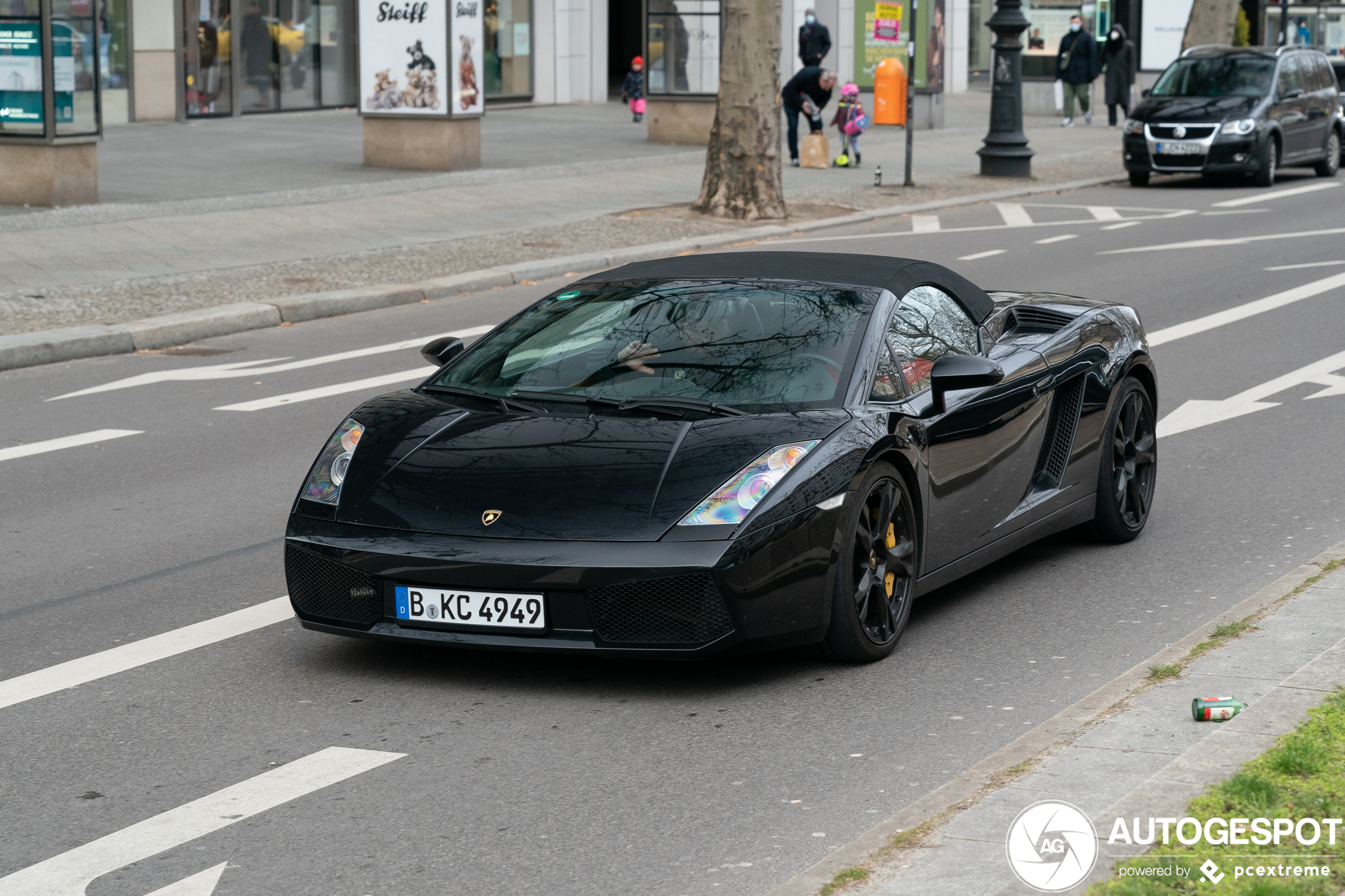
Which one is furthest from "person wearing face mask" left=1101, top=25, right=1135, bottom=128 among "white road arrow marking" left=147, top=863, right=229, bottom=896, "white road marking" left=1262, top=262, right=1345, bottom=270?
"white road arrow marking" left=147, top=863, right=229, bottom=896

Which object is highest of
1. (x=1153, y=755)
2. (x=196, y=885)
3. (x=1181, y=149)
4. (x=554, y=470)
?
(x=1181, y=149)

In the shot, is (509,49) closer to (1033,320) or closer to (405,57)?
(405,57)


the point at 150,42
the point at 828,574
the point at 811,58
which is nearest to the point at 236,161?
the point at 150,42

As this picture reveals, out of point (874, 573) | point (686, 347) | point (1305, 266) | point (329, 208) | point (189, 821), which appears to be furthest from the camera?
point (329, 208)

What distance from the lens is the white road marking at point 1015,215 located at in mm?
21594

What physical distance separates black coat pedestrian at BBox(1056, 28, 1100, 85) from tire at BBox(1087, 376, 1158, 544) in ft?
97.4

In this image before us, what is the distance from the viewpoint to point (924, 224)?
21500 mm

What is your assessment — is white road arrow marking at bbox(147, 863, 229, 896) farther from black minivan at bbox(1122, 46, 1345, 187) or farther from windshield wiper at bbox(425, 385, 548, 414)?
black minivan at bbox(1122, 46, 1345, 187)

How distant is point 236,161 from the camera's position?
24.1m

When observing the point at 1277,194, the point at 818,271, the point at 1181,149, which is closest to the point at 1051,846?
the point at 818,271

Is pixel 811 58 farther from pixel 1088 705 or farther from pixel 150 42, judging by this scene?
pixel 1088 705

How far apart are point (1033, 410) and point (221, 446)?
15.3 ft

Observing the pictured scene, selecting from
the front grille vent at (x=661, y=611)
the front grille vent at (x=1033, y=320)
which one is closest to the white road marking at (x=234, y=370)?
the front grille vent at (x=1033, y=320)

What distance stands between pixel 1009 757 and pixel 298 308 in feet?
34.9
